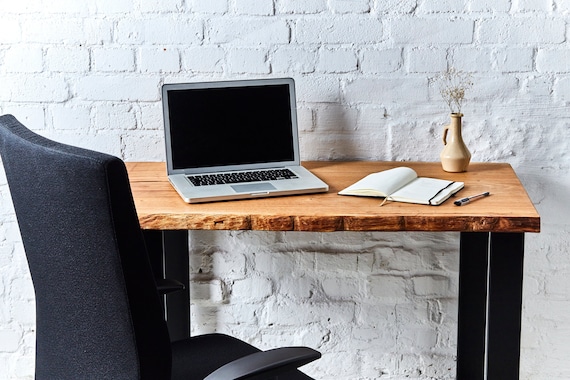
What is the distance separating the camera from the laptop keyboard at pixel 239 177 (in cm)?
200

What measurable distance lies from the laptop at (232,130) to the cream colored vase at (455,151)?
35 cm

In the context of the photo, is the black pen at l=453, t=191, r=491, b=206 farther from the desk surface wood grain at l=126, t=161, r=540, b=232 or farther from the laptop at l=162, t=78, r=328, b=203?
the laptop at l=162, t=78, r=328, b=203

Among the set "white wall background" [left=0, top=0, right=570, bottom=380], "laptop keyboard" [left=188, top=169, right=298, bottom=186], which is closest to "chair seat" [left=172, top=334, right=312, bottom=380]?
"laptop keyboard" [left=188, top=169, right=298, bottom=186]

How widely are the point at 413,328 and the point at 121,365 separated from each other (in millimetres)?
1303

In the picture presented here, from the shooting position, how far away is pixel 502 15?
2.19 m

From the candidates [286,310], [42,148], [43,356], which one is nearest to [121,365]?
[43,356]

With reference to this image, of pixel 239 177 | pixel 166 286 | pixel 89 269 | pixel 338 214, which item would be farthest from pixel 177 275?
pixel 89 269

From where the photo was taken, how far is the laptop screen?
6.91ft

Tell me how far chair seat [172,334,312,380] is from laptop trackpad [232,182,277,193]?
33 centimetres

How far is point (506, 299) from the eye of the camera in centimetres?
175

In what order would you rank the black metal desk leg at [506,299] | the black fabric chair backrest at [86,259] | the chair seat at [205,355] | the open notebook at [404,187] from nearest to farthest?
the black fabric chair backrest at [86,259] < the chair seat at [205,355] < the black metal desk leg at [506,299] < the open notebook at [404,187]

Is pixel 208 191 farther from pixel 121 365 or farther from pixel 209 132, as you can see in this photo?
pixel 121 365

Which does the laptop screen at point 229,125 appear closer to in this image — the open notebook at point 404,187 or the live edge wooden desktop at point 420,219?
the live edge wooden desktop at point 420,219

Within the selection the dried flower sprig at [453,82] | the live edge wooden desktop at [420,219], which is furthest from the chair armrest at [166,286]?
the dried flower sprig at [453,82]
